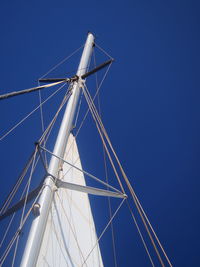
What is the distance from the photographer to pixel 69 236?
13.3 ft

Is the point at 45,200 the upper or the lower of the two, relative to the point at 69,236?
upper

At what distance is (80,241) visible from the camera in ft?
13.7

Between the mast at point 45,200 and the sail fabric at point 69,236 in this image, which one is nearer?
the mast at point 45,200

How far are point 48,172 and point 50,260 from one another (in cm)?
122

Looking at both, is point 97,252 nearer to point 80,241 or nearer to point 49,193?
point 80,241

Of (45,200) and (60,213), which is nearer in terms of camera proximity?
(45,200)

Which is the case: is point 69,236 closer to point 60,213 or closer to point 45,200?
point 60,213

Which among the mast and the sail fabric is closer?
the mast

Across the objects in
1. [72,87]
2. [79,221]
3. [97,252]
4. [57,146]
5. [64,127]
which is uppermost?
[72,87]

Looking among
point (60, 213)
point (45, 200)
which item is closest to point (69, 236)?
point (60, 213)

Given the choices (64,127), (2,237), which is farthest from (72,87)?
(2,237)

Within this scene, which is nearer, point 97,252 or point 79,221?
point 97,252

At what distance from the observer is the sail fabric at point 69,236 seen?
3578 mm

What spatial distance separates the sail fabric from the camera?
3.58 m
